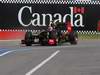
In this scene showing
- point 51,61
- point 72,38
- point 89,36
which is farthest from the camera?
point 89,36

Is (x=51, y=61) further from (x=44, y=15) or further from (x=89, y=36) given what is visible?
(x=89, y=36)

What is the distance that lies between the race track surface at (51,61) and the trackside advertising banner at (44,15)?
4.94 metres

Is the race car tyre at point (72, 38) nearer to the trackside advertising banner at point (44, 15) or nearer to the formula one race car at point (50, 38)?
the formula one race car at point (50, 38)

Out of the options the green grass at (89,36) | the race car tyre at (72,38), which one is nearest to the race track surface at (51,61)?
the race car tyre at (72,38)

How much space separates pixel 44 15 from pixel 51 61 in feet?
35.3

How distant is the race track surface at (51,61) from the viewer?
15.7m

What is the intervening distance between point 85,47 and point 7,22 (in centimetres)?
629

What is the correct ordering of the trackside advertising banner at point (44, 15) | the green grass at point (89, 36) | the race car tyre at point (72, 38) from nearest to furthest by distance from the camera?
the race car tyre at point (72, 38), the trackside advertising banner at point (44, 15), the green grass at point (89, 36)

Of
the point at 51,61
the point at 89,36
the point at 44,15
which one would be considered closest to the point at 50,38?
the point at 44,15

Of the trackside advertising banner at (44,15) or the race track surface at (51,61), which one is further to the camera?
the trackside advertising banner at (44,15)

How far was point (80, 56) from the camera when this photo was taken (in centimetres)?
1988

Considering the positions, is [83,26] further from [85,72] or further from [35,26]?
[85,72]

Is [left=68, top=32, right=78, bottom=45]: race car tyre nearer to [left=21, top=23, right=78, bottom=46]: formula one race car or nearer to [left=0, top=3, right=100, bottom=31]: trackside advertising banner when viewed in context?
[left=21, top=23, right=78, bottom=46]: formula one race car

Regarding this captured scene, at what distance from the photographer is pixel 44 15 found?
2889cm
